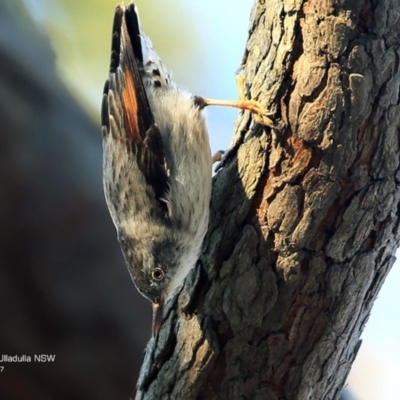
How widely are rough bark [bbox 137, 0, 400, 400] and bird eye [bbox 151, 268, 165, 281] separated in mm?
127

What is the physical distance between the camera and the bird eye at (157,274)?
165 centimetres

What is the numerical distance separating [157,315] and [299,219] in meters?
0.57

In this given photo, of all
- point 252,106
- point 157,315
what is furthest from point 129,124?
point 157,315

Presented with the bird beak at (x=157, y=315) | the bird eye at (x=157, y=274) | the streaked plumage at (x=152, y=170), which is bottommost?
the bird beak at (x=157, y=315)

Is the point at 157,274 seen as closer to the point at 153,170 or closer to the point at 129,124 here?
the point at 153,170

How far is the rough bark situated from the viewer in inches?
49.4

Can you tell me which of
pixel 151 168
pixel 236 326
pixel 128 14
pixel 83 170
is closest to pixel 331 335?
pixel 236 326

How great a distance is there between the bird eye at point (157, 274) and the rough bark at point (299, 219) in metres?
0.13

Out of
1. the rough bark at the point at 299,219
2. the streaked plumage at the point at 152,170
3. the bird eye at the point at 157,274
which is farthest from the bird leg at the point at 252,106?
the bird eye at the point at 157,274

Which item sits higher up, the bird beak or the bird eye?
the bird eye

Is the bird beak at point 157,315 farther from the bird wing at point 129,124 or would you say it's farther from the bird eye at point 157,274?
the bird wing at point 129,124

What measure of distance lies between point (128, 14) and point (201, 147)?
548 millimetres

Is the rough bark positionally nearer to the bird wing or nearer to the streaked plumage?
the streaked plumage

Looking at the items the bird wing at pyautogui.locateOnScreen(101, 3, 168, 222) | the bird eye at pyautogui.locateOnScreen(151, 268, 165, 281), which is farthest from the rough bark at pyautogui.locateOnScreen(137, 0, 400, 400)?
the bird wing at pyautogui.locateOnScreen(101, 3, 168, 222)
